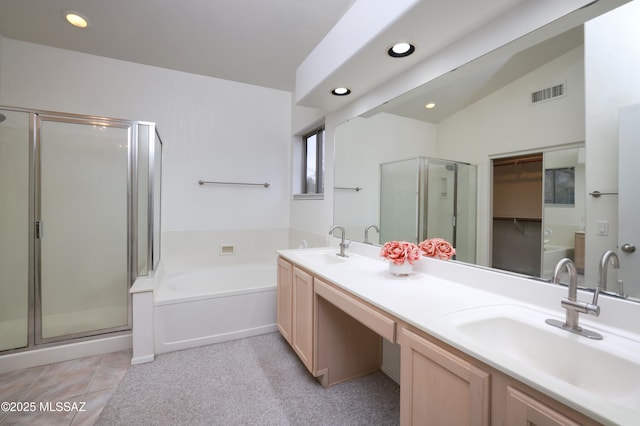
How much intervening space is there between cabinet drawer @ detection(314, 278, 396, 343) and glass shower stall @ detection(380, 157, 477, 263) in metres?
0.60

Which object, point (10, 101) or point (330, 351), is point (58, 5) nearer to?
point (10, 101)

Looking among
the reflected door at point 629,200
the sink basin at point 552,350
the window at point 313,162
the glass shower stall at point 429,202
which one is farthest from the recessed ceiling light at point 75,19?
the reflected door at point 629,200

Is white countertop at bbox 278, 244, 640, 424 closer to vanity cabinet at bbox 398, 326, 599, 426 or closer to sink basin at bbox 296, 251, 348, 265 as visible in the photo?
vanity cabinet at bbox 398, 326, 599, 426

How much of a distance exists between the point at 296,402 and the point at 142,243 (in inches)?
76.3

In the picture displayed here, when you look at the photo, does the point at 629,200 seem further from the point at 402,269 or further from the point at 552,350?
the point at 402,269

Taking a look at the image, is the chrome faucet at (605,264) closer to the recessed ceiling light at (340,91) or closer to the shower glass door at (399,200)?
the shower glass door at (399,200)

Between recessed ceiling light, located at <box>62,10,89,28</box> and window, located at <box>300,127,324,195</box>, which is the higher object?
recessed ceiling light, located at <box>62,10,89,28</box>

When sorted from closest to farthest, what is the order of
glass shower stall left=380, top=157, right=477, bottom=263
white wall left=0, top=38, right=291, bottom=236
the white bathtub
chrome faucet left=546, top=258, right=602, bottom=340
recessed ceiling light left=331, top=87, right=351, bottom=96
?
chrome faucet left=546, top=258, right=602, bottom=340, glass shower stall left=380, top=157, right=477, bottom=263, recessed ceiling light left=331, top=87, right=351, bottom=96, the white bathtub, white wall left=0, top=38, right=291, bottom=236

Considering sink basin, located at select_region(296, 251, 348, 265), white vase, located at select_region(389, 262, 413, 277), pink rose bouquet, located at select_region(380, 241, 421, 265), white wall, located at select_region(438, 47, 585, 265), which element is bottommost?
sink basin, located at select_region(296, 251, 348, 265)

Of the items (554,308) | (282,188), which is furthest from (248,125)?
(554,308)

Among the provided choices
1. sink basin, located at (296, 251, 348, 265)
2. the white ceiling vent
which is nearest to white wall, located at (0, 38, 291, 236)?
sink basin, located at (296, 251, 348, 265)

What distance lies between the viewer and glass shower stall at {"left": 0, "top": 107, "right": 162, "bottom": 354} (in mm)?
2139

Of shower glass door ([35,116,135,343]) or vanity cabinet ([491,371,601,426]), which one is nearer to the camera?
vanity cabinet ([491,371,601,426])

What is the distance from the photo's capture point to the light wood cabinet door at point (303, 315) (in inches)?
67.9
